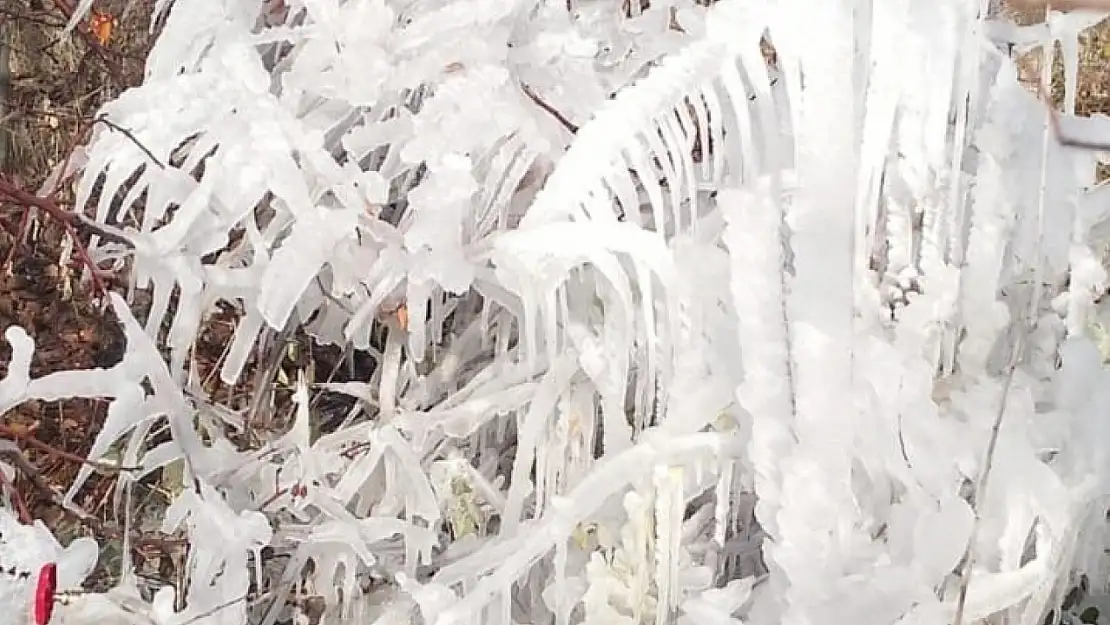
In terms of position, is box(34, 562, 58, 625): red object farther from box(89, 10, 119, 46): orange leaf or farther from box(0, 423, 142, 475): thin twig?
box(89, 10, 119, 46): orange leaf

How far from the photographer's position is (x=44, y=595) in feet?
2.06

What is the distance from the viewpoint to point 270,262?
642mm

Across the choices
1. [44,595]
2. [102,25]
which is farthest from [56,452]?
[102,25]

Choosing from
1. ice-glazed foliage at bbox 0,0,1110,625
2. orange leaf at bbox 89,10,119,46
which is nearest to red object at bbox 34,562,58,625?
ice-glazed foliage at bbox 0,0,1110,625

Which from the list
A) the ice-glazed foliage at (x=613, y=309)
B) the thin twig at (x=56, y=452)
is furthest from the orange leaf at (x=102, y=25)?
the thin twig at (x=56, y=452)

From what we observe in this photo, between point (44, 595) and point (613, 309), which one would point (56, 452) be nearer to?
point (44, 595)

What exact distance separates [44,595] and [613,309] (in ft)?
1.13

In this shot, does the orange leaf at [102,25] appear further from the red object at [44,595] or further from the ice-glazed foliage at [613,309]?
the red object at [44,595]

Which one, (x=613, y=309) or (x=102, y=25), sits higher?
(x=102, y=25)

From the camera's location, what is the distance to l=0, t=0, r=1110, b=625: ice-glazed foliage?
22.4 inches

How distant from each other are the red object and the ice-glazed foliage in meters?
0.03

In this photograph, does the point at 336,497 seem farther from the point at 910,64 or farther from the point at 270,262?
the point at 910,64

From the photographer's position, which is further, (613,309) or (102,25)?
(102,25)

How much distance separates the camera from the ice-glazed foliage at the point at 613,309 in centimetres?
57
